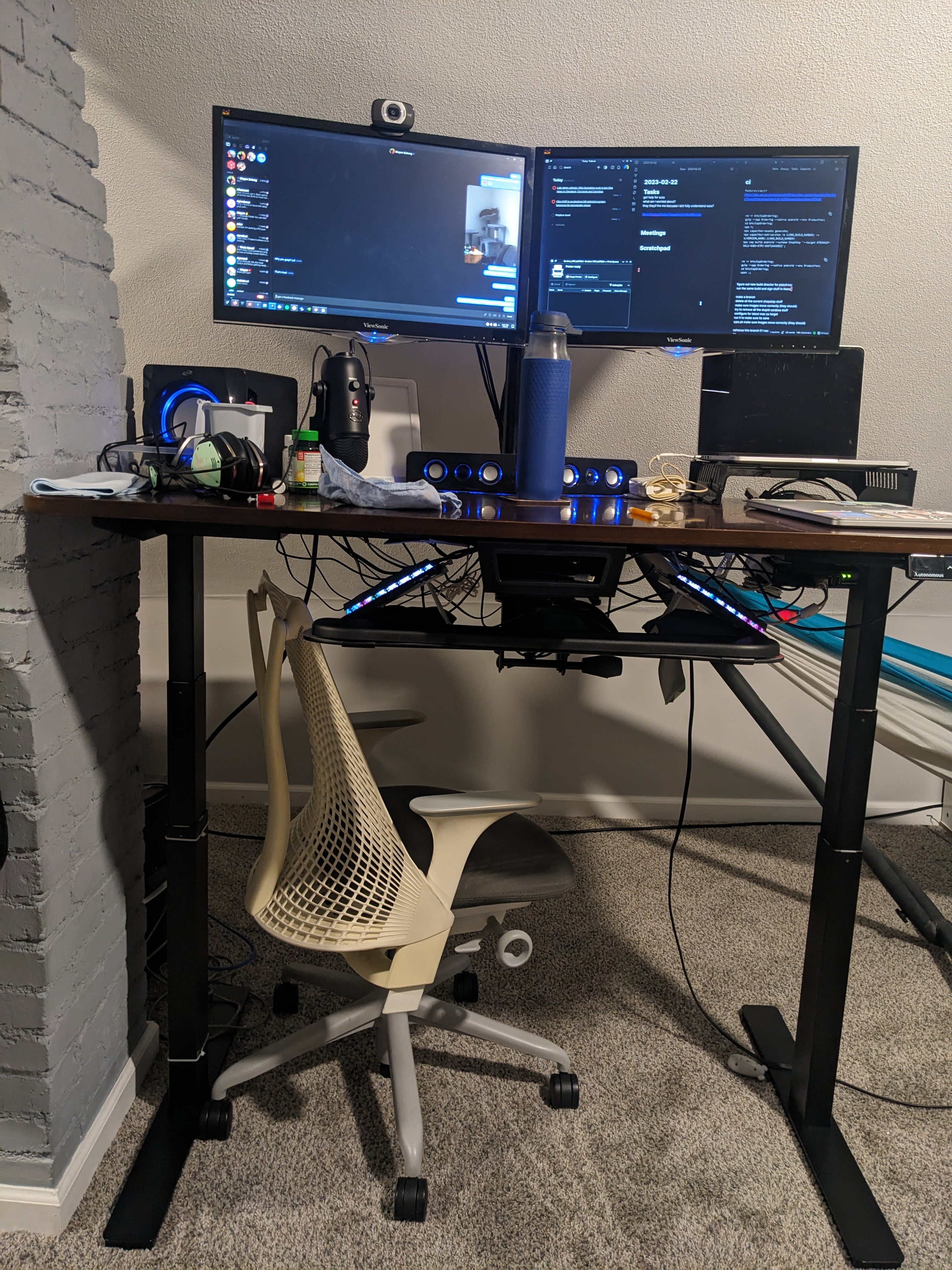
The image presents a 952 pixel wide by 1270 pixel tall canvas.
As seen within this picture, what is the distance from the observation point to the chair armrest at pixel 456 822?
3.75 feet

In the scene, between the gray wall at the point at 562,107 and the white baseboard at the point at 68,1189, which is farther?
the gray wall at the point at 562,107

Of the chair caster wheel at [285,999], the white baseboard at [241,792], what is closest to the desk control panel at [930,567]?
the chair caster wheel at [285,999]

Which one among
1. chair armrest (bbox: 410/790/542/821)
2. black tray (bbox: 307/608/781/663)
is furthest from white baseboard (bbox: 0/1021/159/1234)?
black tray (bbox: 307/608/781/663)

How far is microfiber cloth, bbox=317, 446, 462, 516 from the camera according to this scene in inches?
46.4

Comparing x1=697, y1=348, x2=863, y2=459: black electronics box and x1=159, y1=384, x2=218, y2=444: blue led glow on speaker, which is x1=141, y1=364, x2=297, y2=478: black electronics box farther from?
x1=697, y1=348, x2=863, y2=459: black electronics box

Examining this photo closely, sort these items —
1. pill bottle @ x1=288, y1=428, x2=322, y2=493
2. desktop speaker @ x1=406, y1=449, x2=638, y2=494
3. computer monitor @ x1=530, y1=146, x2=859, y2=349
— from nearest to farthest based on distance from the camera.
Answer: pill bottle @ x1=288, y1=428, x2=322, y2=493
desktop speaker @ x1=406, y1=449, x2=638, y2=494
computer monitor @ x1=530, y1=146, x2=859, y2=349

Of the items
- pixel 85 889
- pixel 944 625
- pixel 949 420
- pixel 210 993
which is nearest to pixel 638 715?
pixel 944 625

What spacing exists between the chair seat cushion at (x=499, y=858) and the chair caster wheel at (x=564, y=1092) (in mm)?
344

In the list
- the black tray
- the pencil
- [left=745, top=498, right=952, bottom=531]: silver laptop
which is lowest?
the black tray

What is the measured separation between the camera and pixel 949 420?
7.59 feet

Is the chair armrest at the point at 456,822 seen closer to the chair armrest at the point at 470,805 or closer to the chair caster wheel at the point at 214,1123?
the chair armrest at the point at 470,805

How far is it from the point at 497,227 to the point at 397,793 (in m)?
1.10

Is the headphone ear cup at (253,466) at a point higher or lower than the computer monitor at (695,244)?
lower

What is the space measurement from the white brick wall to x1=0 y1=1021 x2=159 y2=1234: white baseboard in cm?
2
